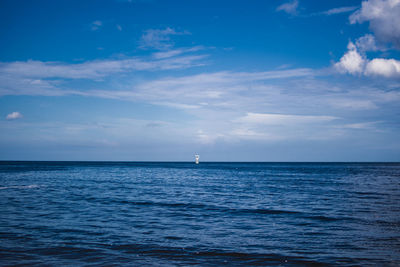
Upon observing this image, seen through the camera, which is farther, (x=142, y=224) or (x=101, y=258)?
(x=142, y=224)

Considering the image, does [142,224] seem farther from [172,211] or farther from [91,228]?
[172,211]

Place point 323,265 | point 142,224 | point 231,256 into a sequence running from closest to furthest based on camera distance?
point 323,265 < point 231,256 < point 142,224

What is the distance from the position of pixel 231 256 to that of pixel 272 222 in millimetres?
6414

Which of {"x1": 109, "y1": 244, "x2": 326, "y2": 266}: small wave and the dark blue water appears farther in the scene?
the dark blue water

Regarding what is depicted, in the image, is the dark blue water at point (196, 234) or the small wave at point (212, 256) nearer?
the small wave at point (212, 256)

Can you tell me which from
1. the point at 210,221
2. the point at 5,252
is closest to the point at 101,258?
the point at 5,252

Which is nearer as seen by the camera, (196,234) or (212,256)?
(212,256)

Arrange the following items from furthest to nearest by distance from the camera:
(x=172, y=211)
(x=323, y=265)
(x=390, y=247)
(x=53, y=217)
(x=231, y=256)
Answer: (x=172, y=211) < (x=53, y=217) < (x=390, y=247) < (x=231, y=256) < (x=323, y=265)

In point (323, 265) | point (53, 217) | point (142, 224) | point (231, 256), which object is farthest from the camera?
point (53, 217)

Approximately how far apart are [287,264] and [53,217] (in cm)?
1364

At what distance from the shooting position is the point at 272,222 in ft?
51.5

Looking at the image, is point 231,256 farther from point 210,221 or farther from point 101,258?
point 210,221

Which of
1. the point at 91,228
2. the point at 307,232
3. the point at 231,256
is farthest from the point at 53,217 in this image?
the point at 307,232

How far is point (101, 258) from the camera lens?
31.4 feet
